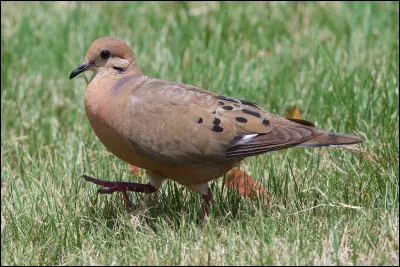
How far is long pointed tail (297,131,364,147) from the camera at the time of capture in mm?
4340

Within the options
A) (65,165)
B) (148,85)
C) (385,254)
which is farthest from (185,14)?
(385,254)

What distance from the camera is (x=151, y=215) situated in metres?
4.62

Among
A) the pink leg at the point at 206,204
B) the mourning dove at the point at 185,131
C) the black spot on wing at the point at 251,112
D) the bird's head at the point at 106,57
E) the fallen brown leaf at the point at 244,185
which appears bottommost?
the pink leg at the point at 206,204

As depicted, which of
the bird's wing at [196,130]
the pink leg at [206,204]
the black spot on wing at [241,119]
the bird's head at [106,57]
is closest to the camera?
the bird's wing at [196,130]

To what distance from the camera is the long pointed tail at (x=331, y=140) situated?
4.34 metres

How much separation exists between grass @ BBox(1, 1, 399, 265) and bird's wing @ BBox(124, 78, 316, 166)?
12.1 inches

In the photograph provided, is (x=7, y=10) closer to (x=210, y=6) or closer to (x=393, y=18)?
(x=210, y=6)

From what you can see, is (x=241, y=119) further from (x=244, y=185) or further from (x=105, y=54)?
(x=105, y=54)

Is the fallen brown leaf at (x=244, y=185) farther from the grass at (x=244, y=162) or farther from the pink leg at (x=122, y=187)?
the pink leg at (x=122, y=187)

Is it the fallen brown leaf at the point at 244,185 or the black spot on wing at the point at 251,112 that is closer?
the black spot on wing at the point at 251,112

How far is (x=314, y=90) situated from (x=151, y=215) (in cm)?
191

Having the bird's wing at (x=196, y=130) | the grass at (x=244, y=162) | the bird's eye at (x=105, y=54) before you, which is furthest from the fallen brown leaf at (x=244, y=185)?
the bird's eye at (x=105, y=54)

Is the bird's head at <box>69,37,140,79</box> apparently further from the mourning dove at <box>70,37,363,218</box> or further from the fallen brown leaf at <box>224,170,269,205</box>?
the fallen brown leaf at <box>224,170,269,205</box>

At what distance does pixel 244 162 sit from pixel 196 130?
1.11 m
